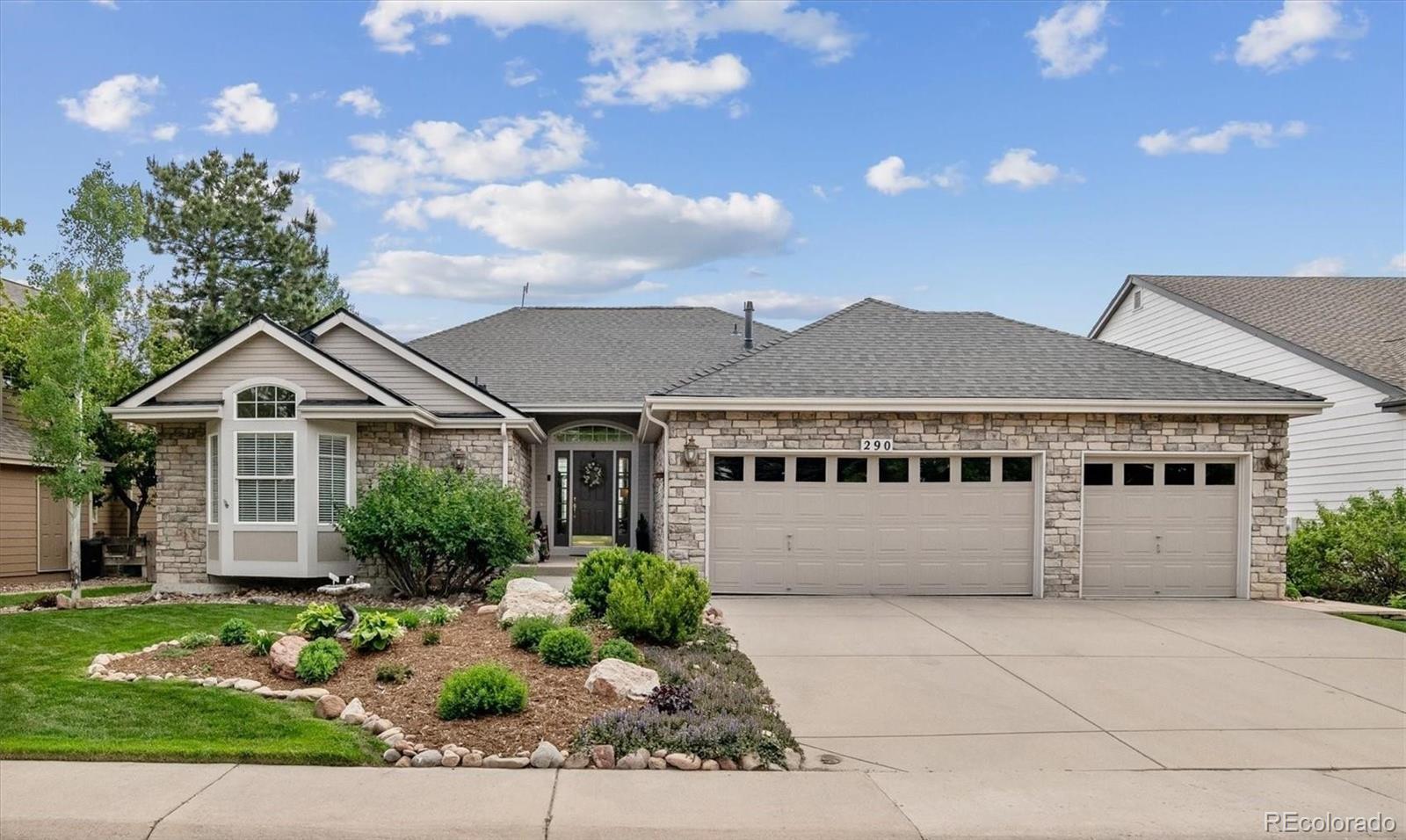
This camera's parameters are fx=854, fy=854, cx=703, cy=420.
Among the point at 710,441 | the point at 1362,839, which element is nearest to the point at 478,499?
the point at 710,441

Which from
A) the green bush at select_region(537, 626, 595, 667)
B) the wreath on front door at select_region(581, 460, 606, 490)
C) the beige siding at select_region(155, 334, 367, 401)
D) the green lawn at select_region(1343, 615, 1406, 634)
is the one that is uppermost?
the beige siding at select_region(155, 334, 367, 401)

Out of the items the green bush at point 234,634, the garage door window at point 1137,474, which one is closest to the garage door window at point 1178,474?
the garage door window at point 1137,474

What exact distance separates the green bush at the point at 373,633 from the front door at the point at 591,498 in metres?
10.6

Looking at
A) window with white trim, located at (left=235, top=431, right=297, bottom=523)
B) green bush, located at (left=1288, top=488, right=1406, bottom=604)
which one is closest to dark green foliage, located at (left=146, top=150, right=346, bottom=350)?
window with white trim, located at (left=235, top=431, right=297, bottom=523)

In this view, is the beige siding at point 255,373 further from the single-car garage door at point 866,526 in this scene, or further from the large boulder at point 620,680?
the large boulder at point 620,680

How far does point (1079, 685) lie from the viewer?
7.47 metres

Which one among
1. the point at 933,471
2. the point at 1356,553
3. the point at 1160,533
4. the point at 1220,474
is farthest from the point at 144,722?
the point at 1356,553

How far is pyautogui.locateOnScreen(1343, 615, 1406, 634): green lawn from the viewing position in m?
10.5

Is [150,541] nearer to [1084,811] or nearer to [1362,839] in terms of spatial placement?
[1084,811]

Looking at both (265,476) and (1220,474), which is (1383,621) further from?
(265,476)

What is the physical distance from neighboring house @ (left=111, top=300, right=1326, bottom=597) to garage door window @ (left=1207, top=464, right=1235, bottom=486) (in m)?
0.03

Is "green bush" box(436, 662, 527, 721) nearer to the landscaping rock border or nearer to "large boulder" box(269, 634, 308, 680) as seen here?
the landscaping rock border

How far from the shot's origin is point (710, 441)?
12.6 m

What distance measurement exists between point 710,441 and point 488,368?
8.04 m
